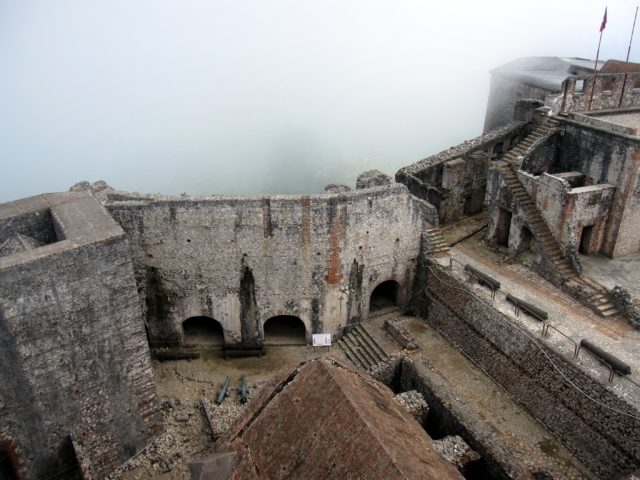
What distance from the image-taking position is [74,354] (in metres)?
10.6

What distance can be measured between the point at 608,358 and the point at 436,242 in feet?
20.7

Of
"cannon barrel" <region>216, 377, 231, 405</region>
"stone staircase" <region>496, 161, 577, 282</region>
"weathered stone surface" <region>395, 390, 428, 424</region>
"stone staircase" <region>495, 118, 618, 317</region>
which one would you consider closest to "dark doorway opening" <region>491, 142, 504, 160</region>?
"stone staircase" <region>495, 118, 618, 317</region>

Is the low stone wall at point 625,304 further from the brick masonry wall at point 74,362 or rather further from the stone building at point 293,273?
the brick masonry wall at point 74,362

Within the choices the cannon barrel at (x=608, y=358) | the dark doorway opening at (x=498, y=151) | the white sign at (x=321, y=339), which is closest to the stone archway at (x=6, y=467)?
the white sign at (x=321, y=339)

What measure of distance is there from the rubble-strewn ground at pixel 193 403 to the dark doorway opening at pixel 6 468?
1.87 meters

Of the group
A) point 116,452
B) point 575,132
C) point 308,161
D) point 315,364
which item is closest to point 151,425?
point 116,452

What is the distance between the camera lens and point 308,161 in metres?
44.0

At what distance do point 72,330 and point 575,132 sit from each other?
1489 cm

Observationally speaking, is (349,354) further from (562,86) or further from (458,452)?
(562,86)

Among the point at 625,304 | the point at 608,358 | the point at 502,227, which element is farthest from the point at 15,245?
the point at 625,304

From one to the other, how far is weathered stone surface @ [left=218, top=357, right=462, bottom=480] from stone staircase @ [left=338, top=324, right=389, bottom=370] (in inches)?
246

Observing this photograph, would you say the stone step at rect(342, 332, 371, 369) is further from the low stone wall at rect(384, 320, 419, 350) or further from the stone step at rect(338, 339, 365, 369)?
the low stone wall at rect(384, 320, 419, 350)

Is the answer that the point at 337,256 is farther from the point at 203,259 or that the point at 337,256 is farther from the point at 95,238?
the point at 95,238

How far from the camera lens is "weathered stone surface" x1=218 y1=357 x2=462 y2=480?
7.37m
